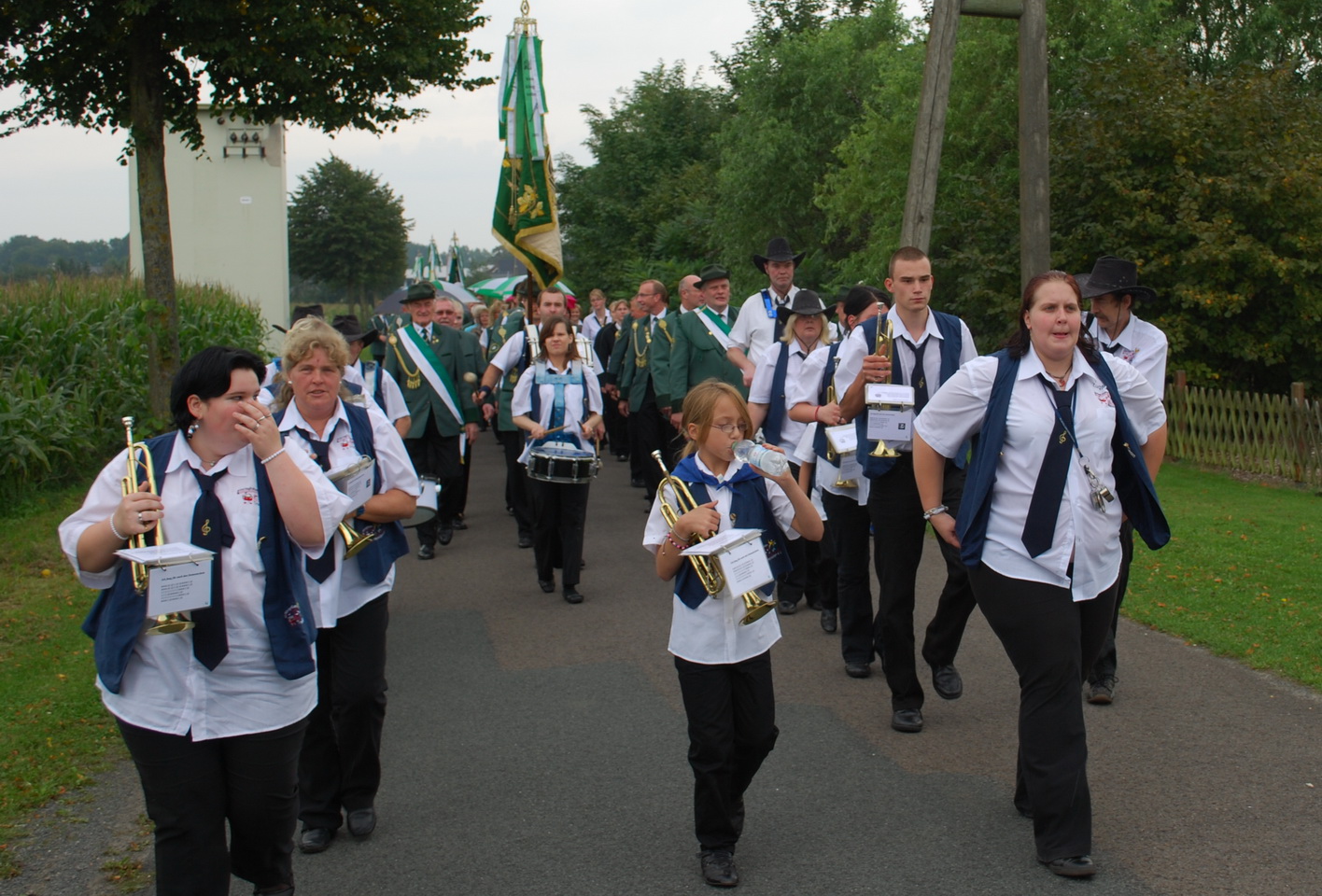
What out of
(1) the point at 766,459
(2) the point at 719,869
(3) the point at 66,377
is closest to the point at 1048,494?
(1) the point at 766,459

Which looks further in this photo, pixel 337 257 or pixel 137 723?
pixel 337 257

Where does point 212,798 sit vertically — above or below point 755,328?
below

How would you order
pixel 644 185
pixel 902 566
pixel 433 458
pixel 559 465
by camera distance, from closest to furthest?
pixel 902 566
pixel 559 465
pixel 433 458
pixel 644 185

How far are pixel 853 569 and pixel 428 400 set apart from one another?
5.16 m

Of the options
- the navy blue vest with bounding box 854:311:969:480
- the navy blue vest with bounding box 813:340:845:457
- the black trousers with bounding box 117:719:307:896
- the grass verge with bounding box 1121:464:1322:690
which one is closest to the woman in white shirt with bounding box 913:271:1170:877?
the navy blue vest with bounding box 854:311:969:480

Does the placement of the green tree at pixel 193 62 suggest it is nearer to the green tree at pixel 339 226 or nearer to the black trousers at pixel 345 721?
the black trousers at pixel 345 721

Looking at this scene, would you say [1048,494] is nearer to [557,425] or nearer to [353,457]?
[353,457]

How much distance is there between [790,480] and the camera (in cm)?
452

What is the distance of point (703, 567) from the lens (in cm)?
450

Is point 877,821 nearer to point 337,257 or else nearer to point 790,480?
point 790,480

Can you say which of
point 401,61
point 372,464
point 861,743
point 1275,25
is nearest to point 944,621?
point 861,743

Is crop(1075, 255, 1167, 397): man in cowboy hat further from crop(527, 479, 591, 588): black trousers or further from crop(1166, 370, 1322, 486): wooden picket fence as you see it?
crop(1166, 370, 1322, 486): wooden picket fence

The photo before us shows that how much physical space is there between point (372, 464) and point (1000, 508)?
225 cm

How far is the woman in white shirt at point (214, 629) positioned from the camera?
3.56 m
